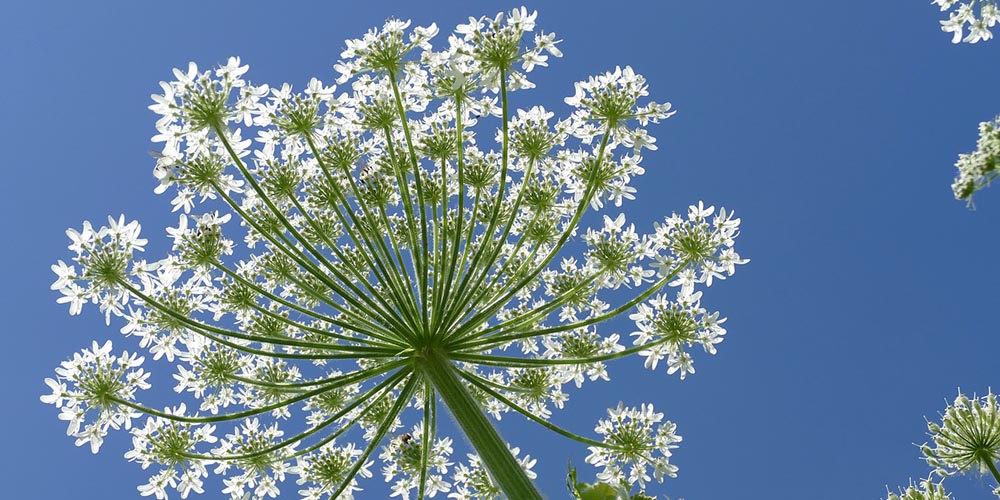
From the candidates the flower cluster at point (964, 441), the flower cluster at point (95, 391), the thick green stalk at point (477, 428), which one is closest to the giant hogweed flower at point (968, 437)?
the flower cluster at point (964, 441)

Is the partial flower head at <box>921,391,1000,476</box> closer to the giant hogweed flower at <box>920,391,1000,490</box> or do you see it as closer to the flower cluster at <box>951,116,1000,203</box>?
the giant hogweed flower at <box>920,391,1000,490</box>

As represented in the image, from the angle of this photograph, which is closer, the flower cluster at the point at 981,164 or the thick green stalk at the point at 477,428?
the flower cluster at the point at 981,164

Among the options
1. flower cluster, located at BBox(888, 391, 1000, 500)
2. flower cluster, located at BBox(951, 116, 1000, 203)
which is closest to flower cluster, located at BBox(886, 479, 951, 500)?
flower cluster, located at BBox(888, 391, 1000, 500)

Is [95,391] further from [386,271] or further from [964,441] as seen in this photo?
[964,441]

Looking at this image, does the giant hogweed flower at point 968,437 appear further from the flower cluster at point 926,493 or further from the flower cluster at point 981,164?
the flower cluster at point 981,164

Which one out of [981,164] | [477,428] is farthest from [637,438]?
[981,164]
